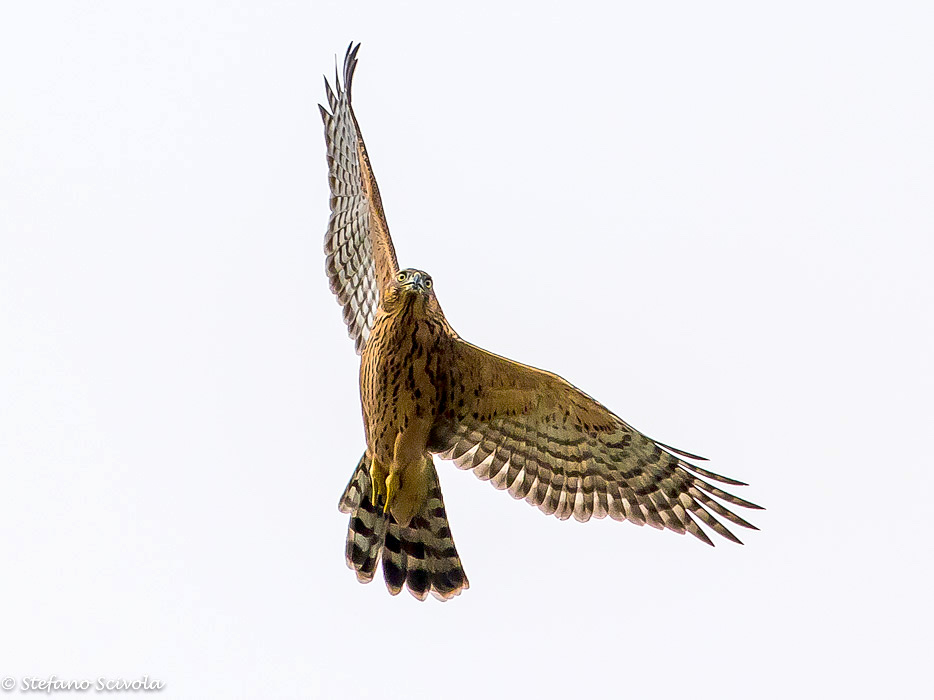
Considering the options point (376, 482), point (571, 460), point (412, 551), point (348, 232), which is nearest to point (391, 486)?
point (376, 482)

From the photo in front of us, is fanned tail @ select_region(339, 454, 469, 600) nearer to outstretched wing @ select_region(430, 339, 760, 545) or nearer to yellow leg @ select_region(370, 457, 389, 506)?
yellow leg @ select_region(370, 457, 389, 506)

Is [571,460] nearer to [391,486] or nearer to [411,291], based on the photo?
[391,486]

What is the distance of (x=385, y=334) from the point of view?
6.94m

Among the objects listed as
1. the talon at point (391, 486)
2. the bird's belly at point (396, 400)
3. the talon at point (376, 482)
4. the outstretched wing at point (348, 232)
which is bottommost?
the talon at point (391, 486)

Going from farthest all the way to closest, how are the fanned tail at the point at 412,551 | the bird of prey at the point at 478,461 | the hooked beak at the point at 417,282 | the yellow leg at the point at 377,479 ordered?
1. the fanned tail at the point at 412,551
2. the yellow leg at the point at 377,479
3. the bird of prey at the point at 478,461
4. the hooked beak at the point at 417,282

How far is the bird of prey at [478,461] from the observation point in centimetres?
728

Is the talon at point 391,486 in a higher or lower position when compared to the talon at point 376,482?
lower

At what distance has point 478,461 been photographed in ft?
25.5

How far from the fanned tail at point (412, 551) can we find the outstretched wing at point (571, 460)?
447mm

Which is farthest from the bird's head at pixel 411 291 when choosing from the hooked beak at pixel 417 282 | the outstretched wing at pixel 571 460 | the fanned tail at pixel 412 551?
the fanned tail at pixel 412 551

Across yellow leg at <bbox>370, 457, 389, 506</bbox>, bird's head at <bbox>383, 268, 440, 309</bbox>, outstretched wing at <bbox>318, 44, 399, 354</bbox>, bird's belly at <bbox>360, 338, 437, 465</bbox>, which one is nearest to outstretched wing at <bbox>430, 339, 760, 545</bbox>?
bird's belly at <bbox>360, 338, 437, 465</bbox>

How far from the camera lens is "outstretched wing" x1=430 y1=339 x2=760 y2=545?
7.49 m

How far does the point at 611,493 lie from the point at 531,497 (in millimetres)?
514

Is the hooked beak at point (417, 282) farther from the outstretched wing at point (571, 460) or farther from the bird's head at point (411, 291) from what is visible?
the outstretched wing at point (571, 460)
